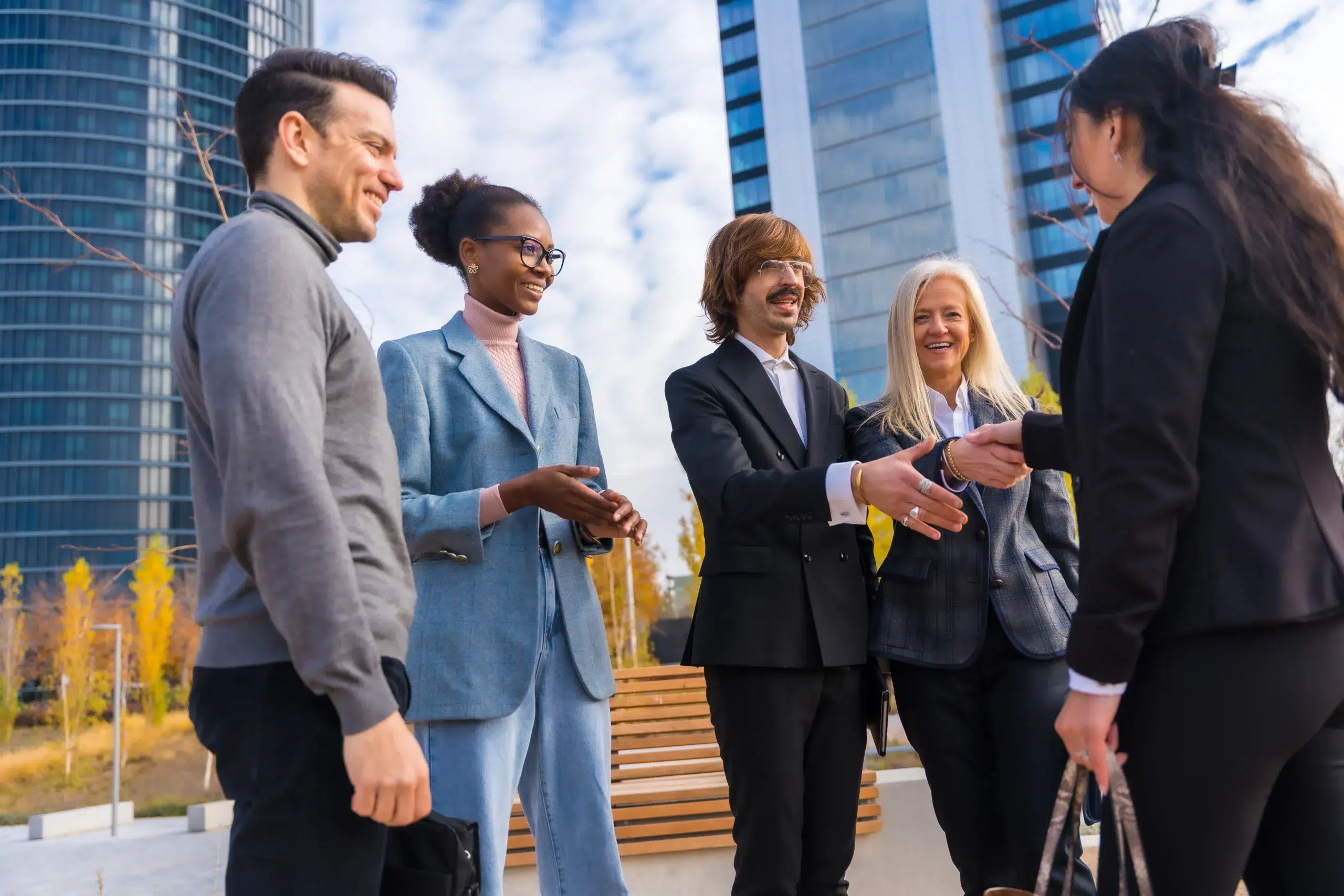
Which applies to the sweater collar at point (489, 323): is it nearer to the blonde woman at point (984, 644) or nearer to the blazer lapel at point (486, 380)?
the blazer lapel at point (486, 380)

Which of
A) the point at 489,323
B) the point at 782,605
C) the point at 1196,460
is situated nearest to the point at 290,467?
the point at 1196,460

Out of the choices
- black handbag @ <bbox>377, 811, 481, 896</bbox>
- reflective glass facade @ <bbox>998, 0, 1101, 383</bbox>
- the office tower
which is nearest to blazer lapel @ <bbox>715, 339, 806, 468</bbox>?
black handbag @ <bbox>377, 811, 481, 896</bbox>

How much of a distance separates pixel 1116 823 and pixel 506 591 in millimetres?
1416

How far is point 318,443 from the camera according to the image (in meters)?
1.43

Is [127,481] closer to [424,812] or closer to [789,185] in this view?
[789,185]

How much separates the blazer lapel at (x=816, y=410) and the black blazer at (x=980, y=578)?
0.50 feet

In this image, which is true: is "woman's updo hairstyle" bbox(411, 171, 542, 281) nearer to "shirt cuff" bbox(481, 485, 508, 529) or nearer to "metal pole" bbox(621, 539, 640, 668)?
"shirt cuff" bbox(481, 485, 508, 529)

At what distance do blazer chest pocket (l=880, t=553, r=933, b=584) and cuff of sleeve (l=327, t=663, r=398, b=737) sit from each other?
5.73ft

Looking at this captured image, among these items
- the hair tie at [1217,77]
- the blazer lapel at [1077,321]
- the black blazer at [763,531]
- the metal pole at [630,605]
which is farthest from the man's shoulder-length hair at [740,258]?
the metal pole at [630,605]

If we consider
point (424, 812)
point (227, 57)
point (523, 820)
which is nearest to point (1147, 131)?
point (424, 812)

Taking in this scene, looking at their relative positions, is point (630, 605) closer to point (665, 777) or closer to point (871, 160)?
point (665, 777)

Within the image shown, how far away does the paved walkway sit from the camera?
665cm

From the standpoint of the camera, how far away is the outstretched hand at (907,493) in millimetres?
2490

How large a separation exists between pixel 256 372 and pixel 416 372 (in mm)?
1136
